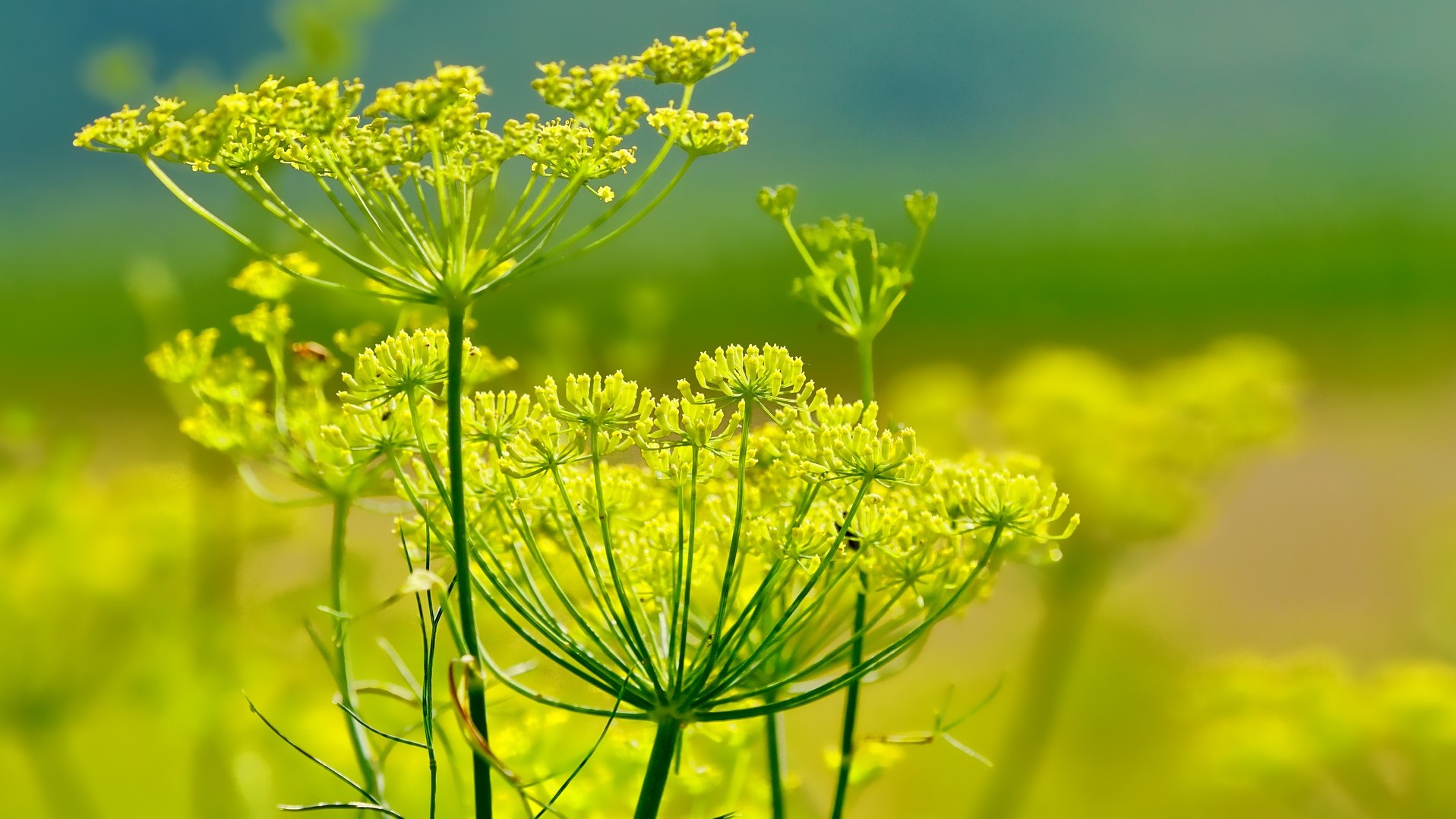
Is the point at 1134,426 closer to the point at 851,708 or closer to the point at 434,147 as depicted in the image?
the point at 851,708

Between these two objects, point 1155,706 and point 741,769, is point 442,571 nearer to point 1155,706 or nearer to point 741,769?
point 741,769

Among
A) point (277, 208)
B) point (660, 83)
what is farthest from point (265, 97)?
point (660, 83)

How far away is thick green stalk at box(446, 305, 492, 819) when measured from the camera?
1.30 feet

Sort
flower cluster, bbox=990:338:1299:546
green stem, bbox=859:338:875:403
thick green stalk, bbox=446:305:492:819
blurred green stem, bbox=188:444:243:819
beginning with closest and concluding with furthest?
1. thick green stalk, bbox=446:305:492:819
2. green stem, bbox=859:338:875:403
3. blurred green stem, bbox=188:444:243:819
4. flower cluster, bbox=990:338:1299:546

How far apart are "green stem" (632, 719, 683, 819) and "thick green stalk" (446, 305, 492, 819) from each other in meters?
0.06

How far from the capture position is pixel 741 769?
2.32 ft

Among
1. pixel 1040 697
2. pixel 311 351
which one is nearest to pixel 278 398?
pixel 311 351

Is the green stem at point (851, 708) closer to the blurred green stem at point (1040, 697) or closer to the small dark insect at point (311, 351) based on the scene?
the small dark insect at point (311, 351)

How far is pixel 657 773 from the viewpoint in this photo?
46 cm

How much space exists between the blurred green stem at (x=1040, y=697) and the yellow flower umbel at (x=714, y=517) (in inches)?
50.6

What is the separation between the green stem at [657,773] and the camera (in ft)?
1.50

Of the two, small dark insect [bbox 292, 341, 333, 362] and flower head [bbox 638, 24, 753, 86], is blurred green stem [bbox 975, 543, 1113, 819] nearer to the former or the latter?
small dark insect [bbox 292, 341, 333, 362]

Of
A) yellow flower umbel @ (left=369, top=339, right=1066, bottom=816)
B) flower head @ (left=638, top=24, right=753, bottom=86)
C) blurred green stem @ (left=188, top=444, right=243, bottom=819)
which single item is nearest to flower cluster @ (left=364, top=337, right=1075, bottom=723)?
yellow flower umbel @ (left=369, top=339, right=1066, bottom=816)

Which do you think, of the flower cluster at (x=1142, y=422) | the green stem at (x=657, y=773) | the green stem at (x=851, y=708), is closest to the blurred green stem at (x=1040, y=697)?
the flower cluster at (x=1142, y=422)
